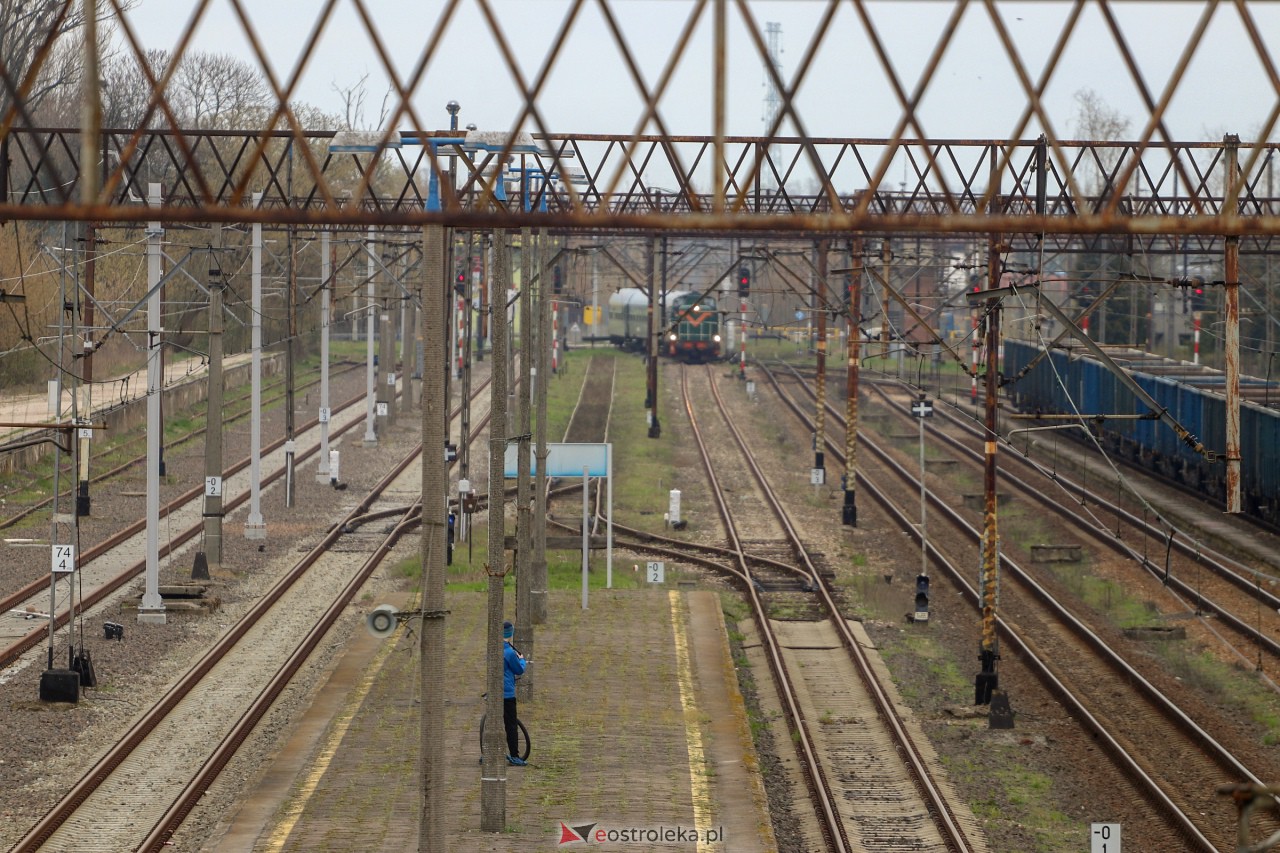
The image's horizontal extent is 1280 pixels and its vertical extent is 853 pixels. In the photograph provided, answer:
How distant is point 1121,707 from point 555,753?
7.58m

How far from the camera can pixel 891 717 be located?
60.5 ft

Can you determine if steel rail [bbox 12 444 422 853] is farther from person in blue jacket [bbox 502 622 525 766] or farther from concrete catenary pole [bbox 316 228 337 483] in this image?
concrete catenary pole [bbox 316 228 337 483]

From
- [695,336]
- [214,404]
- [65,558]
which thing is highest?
[695,336]

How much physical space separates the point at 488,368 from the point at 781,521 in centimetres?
3677

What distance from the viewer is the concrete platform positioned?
1369cm

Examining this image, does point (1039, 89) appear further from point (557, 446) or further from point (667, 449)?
point (667, 449)

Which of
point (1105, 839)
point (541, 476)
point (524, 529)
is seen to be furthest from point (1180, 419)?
point (1105, 839)

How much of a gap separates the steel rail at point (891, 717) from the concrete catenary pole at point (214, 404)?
10.5 metres

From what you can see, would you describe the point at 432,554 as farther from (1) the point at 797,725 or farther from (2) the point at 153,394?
(2) the point at 153,394

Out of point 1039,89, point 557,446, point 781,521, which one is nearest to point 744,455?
point 781,521

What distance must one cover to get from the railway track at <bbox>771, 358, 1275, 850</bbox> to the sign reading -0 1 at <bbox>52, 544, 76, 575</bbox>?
12.5m

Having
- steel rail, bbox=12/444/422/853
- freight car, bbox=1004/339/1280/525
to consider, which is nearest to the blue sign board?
steel rail, bbox=12/444/422/853

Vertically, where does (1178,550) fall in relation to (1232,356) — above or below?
below

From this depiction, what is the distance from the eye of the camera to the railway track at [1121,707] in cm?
1524
